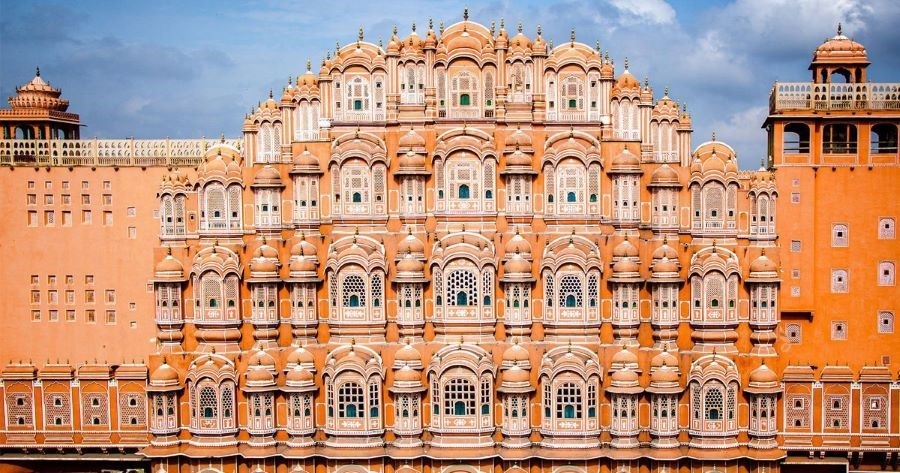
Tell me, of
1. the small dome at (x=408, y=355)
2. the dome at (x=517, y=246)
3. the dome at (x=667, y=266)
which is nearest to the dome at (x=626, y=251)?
the dome at (x=667, y=266)

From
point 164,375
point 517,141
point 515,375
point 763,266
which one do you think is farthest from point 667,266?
point 164,375

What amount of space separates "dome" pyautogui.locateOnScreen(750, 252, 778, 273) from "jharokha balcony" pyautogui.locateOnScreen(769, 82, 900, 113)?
8688 mm

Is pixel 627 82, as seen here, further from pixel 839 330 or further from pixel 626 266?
pixel 839 330

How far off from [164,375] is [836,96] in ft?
109

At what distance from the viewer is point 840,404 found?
38.6 meters

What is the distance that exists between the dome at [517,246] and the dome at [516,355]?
3.91 meters

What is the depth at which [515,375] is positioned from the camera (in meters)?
36.8

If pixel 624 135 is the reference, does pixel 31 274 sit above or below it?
below

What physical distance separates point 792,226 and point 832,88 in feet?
22.6

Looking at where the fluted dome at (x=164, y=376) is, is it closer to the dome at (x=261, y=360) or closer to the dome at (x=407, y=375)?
the dome at (x=261, y=360)

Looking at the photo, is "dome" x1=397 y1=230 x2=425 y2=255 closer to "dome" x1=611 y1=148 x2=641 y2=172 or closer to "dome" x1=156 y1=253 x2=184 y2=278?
"dome" x1=611 y1=148 x2=641 y2=172

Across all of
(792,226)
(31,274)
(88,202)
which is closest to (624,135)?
(792,226)

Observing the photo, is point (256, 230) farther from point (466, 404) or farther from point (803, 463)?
point (803, 463)

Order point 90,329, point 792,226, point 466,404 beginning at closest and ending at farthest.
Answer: point 466,404 → point 792,226 → point 90,329
